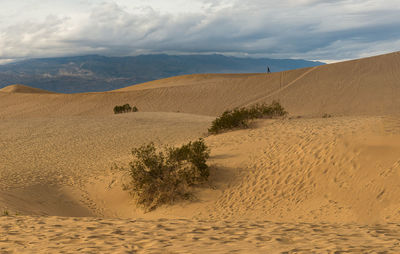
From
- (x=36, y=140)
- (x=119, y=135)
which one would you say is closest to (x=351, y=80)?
(x=119, y=135)

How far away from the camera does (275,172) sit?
11984 millimetres

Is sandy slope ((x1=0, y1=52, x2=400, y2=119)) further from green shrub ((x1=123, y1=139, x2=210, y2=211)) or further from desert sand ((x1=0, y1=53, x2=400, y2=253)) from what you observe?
green shrub ((x1=123, y1=139, x2=210, y2=211))

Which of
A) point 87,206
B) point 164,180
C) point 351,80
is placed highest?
point 351,80

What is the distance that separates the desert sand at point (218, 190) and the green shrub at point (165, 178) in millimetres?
348

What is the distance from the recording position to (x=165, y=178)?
11.8m

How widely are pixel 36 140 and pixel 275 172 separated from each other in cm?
1373

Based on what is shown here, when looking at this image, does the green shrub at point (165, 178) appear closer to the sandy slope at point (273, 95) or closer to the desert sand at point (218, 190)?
the desert sand at point (218, 190)

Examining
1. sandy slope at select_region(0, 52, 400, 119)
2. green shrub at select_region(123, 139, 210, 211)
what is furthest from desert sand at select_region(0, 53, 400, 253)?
sandy slope at select_region(0, 52, 400, 119)

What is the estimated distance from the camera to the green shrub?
38.0ft

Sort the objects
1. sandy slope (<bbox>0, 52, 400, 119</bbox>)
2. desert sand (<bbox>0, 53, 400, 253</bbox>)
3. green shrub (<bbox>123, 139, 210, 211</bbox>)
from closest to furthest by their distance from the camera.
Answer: desert sand (<bbox>0, 53, 400, 253</bbox>)
green shrub (<bbox>123, 139, 210, 211</bbox>)
sandy slope (<bbox>0, 52, 400, 119</bbox>)

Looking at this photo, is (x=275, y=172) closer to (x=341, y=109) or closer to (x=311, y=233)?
(x=311, y=233)

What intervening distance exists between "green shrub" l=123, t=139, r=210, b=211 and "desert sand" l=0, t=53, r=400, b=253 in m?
0.35

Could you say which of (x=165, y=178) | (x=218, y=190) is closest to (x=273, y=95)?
(x=218, y=190)

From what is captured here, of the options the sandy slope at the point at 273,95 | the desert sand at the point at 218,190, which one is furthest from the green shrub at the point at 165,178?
the sandy slope at the point at 273,95
